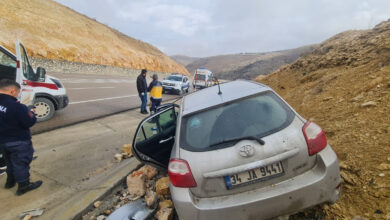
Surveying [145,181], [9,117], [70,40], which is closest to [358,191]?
[145,181]

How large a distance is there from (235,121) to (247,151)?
0.39 m

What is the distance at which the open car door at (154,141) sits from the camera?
3.18 meters

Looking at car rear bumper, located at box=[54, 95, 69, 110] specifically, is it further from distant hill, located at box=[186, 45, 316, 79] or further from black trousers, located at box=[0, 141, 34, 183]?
→ distant hill, located at box=[186, 45, 316, 79]

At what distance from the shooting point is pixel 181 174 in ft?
6.80

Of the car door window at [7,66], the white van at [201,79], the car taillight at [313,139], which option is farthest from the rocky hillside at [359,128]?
the white van at [201,79]

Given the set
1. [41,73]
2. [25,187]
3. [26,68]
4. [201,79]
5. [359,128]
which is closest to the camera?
[25,187]

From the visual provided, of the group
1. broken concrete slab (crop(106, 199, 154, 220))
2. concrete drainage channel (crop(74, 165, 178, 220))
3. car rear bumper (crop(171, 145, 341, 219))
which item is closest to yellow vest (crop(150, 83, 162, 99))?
concrete drainage channel (crop(74, 165, 178, 220))

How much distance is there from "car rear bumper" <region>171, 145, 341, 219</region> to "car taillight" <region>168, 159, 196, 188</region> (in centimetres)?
7

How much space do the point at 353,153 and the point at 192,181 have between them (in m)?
2.58

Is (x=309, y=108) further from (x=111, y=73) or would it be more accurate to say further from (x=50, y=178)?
(x=111, y=73)

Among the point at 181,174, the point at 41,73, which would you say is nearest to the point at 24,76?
the point at 41,73

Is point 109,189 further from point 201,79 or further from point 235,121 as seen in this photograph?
point 201,79

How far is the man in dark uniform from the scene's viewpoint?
3.07m

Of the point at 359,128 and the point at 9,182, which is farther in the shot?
the point at 359,128
